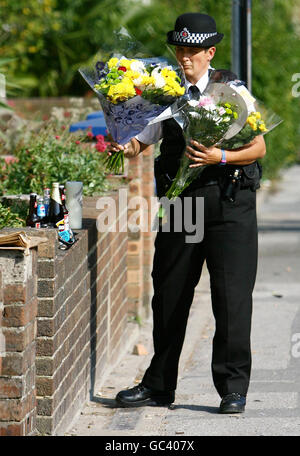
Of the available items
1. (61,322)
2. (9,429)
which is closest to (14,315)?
(9,429)

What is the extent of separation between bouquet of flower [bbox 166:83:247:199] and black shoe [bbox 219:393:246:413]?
122 cm

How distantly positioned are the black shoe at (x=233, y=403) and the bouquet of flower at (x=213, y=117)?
1.22 metres

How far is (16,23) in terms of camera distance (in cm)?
1410

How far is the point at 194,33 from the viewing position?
Result: 5262 millimetres

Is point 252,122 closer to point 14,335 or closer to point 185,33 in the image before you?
point 185,33

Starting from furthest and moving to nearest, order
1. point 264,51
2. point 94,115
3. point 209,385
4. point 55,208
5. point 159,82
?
point 264,51, point 94,115, point 209,385, point 55,208, point 159,82

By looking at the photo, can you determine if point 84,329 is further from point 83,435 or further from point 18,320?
point 18,320

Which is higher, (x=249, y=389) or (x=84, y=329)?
(x=84, y=329)

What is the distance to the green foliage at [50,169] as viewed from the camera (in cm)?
670

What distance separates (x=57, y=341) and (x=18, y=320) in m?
0.60

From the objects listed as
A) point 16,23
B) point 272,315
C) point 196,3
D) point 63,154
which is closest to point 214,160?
point 63,154

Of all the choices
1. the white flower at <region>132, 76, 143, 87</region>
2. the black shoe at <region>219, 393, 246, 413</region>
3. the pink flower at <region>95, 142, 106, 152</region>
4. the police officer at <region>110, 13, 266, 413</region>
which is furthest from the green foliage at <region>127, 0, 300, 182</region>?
the black shoe at <region>219, 393, 246, 413</region>

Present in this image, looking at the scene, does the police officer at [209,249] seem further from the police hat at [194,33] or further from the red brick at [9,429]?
the red brick at [9,429]

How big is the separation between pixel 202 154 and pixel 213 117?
20 centimetres
